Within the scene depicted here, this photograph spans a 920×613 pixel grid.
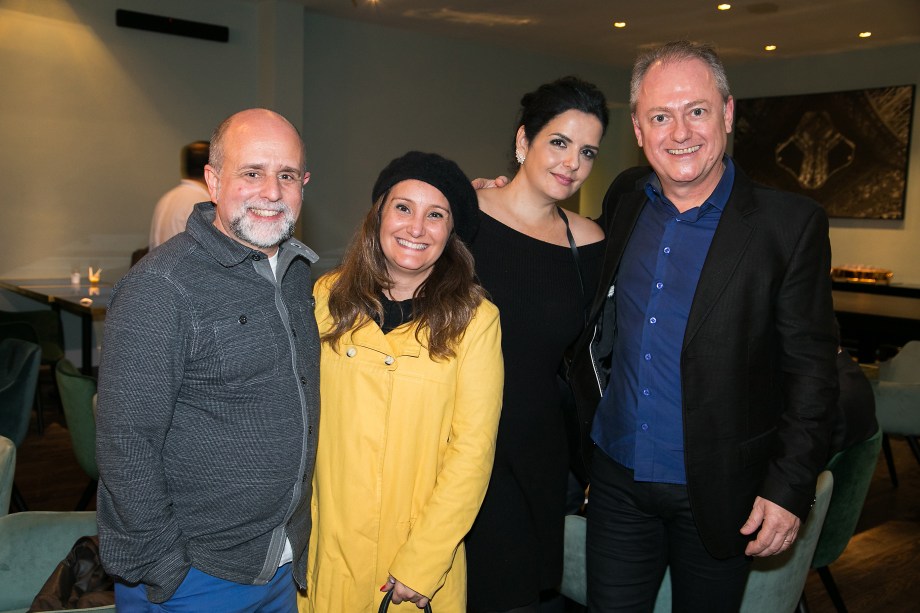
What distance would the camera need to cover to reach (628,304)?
2027mm

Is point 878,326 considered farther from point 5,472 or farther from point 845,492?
point 5,472

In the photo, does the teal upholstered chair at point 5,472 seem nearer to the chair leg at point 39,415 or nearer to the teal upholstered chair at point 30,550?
the teal upholstered chair at point 30,550

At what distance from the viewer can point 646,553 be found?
2.01 metres

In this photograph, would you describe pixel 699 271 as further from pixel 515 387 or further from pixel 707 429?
pixel 515 387

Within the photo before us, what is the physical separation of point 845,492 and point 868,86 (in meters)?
9.15

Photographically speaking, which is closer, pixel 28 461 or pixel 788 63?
pixel 28 461

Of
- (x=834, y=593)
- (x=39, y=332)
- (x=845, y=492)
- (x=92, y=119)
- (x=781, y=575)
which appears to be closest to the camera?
(x=781, y=575)

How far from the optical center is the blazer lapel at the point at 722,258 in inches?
71.4

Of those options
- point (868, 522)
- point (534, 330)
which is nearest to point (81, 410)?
point (534, 330)

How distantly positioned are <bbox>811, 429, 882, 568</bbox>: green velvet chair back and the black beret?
61.2 inches

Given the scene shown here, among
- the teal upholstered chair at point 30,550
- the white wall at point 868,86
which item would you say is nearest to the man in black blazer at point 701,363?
the teal upholstered chair at point 30,550

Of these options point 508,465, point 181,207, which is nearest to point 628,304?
point 508,465

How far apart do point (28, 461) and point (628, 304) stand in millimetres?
4480

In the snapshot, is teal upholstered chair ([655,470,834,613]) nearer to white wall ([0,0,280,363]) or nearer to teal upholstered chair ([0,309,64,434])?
teal upholstered chair ([0,309,64,434])
